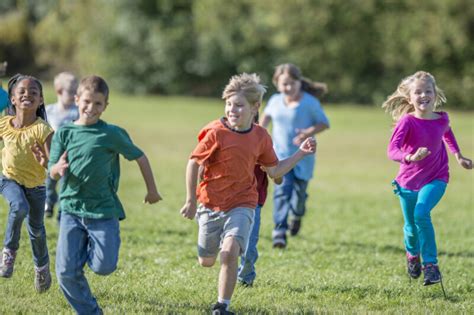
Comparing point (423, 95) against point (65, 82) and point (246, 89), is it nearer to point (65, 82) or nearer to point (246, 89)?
point (246, 89)

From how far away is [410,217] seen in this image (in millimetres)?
7789

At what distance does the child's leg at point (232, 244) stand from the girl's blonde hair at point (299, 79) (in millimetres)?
4195

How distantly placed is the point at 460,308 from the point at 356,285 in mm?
1241

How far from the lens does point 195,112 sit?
4100 cm

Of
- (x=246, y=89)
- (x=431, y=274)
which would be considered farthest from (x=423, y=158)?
(x=246, y=89)

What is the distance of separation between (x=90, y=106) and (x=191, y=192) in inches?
39.8

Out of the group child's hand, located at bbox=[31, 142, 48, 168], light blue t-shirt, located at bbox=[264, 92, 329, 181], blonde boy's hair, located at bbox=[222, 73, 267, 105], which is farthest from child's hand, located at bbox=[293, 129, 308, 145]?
child's hand, located at bbox=[31, 142, 48, 168]

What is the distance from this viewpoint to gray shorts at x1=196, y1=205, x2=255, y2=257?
6.30m

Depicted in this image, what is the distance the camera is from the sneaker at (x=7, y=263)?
711cm

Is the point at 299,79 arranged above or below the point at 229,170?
above

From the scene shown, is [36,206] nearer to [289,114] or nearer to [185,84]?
[289,114]

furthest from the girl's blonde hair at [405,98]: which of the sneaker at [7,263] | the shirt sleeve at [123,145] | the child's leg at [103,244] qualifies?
the sneaker at [7,263]

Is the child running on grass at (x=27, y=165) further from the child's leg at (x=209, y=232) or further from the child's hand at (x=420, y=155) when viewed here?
the child's hand at (x=420, y=155)

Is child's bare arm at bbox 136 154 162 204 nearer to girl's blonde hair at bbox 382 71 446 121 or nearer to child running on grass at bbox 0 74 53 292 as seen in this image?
child running on grass at bbox 0 74 53 292
